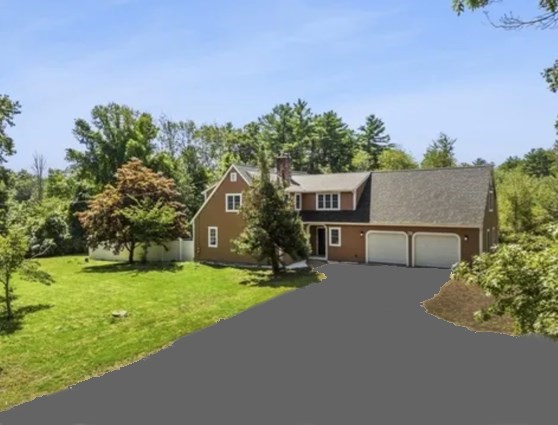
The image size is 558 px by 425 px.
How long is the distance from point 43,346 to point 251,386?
6554 millimetres

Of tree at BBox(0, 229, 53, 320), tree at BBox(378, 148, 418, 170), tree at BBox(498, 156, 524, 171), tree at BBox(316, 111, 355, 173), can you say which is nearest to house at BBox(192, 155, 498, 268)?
tree at BBox(0, 229, 53, 320)

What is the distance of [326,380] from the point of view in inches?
367

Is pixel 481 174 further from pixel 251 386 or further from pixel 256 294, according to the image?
pixel 251 386

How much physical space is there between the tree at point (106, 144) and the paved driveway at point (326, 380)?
3142 centimetres

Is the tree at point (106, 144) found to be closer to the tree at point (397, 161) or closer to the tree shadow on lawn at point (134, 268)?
the tree shadow on lawn at point (134, 268)

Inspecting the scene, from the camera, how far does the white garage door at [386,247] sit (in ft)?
84.2

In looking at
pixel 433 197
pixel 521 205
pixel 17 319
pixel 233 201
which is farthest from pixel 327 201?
pixel 17 319

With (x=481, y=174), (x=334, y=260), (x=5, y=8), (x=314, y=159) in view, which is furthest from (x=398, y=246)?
(x=314, y=159)

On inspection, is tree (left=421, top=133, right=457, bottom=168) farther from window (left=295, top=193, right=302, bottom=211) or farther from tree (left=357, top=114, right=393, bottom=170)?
window (left=295, top=193, right=302, bottom=211)

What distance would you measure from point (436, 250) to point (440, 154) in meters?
30.8

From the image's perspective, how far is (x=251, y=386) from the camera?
9070mm

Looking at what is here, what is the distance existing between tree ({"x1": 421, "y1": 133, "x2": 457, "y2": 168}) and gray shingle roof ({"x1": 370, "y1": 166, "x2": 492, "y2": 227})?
24.5 meters

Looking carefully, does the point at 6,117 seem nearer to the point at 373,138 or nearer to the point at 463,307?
the point at 463,307

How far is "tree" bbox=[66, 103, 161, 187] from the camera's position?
41.0 m
